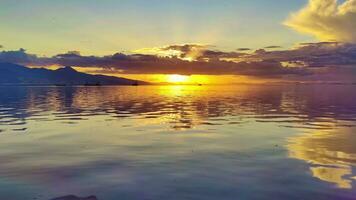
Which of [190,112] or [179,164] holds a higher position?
[179,164]

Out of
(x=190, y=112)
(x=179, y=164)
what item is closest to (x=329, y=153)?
(x=179, y=164)

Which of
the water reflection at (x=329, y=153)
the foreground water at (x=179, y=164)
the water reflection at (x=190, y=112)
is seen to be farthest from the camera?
the water reflection at (x=190, y=112)

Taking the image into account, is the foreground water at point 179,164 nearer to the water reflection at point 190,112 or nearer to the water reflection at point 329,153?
the water reflection at point 329,153

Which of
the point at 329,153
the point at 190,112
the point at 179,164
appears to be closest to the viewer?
the point at 179,164

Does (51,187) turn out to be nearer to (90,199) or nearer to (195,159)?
(90,199)

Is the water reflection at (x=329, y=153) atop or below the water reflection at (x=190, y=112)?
atop

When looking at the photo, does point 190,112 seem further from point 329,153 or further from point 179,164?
point 179,164

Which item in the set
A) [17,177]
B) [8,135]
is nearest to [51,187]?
[17,177]

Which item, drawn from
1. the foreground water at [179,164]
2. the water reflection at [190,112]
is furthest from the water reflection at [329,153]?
the water reflection at [190,112]

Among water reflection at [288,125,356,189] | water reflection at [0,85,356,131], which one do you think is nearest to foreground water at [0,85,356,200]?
water reflection at [288,125,356,189]

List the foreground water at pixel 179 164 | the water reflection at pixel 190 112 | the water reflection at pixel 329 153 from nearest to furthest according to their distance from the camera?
1. the foreground water at pixel 179 164
2. the water reflection at pixel 329 153
3. the water reflection at pixel 190 112

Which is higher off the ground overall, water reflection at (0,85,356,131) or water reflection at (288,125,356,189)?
water reflection at (288,125,356,189)

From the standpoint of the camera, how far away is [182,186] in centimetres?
1812

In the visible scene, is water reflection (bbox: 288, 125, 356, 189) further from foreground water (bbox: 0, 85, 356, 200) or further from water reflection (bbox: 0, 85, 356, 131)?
water reflection (bbox: 0, 85, 356, 131)
